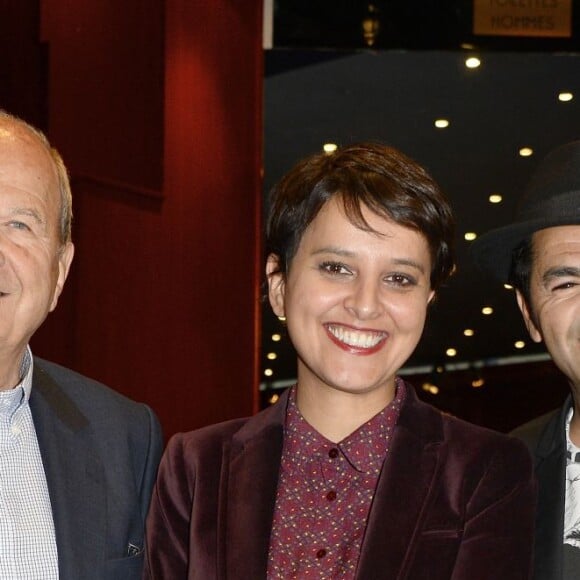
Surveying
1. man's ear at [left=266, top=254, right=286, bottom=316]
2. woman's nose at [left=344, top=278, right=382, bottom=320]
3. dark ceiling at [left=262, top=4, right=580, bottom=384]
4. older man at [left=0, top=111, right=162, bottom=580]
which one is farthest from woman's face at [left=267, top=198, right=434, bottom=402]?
dark ceiling at [left=262, top=4, right=580, bottom=384]

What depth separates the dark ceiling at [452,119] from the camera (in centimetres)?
515

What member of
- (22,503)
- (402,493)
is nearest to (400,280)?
(402,493)

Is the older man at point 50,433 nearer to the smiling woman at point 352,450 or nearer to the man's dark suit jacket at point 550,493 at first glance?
the smiling woman at point 352,450

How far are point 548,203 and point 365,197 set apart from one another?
47 cm

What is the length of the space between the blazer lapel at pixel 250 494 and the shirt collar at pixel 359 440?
1.2 inches

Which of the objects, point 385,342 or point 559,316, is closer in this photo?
point 385,342

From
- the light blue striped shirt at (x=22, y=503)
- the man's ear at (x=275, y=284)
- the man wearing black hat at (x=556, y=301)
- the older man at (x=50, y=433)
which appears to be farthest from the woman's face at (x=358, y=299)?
the light blue striped shirt at (x=22, y=503)

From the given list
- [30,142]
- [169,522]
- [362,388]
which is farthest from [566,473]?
[30,142]

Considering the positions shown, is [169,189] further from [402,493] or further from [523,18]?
[402,493]

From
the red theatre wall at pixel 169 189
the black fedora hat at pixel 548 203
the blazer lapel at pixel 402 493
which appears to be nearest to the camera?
the blazer lapel at pixel 402 493

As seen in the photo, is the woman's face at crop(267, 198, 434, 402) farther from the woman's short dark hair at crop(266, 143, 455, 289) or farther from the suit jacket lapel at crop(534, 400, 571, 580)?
the suit jacket lapel at crop(534, 400, 571, 580)

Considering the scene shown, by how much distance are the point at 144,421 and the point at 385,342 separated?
0.59 metres

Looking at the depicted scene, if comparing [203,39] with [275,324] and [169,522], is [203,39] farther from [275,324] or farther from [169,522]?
[169,522]

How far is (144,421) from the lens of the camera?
95.9 inches
